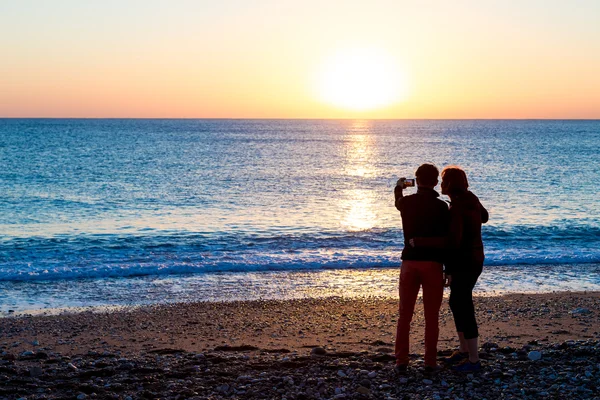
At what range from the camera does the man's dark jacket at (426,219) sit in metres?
5.80

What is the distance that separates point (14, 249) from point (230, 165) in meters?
30.1

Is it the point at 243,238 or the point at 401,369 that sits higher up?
the point at 401,369

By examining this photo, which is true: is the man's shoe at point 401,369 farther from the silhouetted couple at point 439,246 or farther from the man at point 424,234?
the man at point 424,234

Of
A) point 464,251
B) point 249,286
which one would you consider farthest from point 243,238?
point 464,251

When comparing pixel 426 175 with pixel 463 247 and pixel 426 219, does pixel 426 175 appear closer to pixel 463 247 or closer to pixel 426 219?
pixel 426 219

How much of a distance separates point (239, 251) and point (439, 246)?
10.3 metres

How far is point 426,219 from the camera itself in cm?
580

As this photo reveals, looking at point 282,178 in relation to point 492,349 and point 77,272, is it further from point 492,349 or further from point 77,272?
point 492,349

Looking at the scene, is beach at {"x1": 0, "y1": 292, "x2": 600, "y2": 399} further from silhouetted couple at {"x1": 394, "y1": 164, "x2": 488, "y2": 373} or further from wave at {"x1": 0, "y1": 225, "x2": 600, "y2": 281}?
wave at {"x1": 0, "y1": 225, "x2": 600, "y2": 281}

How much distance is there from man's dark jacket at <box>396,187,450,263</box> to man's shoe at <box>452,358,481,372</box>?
46.0 inches

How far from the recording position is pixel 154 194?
27.3 meters

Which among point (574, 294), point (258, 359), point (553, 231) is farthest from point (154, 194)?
point (258, 359)

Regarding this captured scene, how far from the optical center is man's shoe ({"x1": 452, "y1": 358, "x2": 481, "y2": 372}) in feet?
20.4

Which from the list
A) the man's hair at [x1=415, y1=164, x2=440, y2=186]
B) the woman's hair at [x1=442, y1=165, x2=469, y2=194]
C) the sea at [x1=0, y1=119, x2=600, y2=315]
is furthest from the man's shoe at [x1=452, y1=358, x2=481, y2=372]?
the sea at [x1=0, y1=119, x2=600, y2=315]
